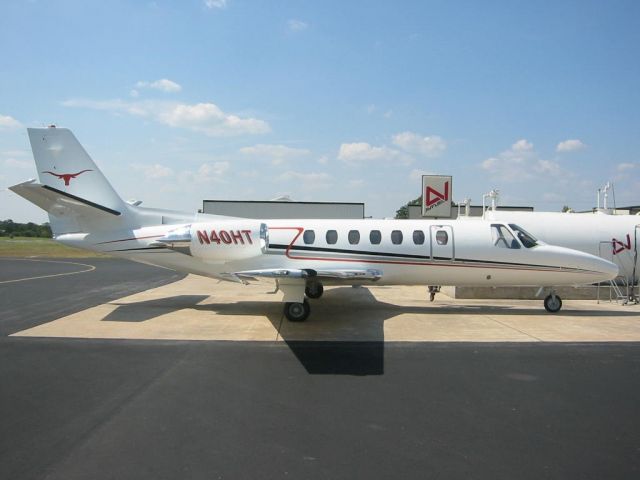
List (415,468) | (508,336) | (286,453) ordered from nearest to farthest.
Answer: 1. (415,468)
2. (286,453)
3. (508,336)

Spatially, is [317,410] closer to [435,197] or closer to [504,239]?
[504,239]

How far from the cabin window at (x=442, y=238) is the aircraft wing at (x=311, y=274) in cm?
187

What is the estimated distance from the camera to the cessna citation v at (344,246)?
13.0 metres

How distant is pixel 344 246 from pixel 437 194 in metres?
12.1

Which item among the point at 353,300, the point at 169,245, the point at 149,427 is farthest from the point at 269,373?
the point at 353,300

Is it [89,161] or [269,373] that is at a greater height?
[89,161]

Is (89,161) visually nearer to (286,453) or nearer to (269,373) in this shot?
(269,373)

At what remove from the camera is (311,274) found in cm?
1119

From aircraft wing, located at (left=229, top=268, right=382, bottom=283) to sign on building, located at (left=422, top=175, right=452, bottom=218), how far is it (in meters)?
12.0

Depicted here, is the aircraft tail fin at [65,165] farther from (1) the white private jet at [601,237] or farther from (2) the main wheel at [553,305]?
(1) the white private jet at [601,237]

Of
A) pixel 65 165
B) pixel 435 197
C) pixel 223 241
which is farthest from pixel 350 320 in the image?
pixel 435 197

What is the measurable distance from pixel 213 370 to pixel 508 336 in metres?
6.52

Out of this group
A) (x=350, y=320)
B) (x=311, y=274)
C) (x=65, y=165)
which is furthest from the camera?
(x=65, y=165)

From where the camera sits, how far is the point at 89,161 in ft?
44.5
